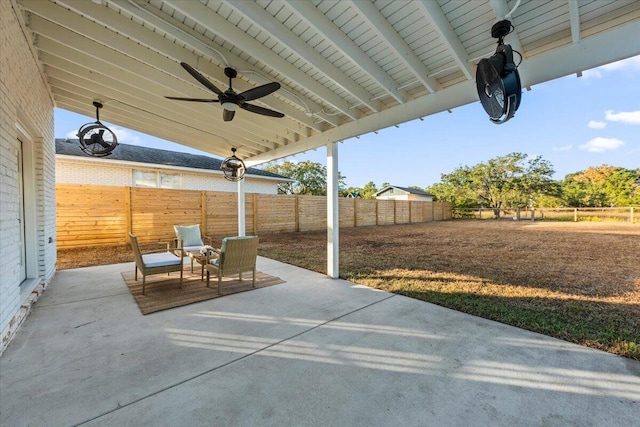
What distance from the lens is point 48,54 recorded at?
147 inches

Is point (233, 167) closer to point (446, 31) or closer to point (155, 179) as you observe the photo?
point (446, 31)

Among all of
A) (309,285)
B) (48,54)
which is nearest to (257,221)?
(309,285)

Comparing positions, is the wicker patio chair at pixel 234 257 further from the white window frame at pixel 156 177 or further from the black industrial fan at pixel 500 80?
the white window frame at pixel 156 177

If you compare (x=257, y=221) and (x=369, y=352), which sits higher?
(x=257, y=221)

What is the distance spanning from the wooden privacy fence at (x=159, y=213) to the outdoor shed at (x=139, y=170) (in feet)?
7.13

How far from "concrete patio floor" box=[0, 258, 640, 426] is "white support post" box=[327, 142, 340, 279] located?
174 cm

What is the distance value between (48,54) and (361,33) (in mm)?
4572

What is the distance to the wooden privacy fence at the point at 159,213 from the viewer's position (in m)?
7.72

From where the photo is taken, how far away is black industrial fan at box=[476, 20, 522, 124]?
7.13 feet

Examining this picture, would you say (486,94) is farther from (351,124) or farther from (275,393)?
(275,393)

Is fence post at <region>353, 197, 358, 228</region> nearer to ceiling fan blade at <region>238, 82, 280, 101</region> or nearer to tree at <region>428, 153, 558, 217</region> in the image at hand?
ceiling fan blade at <region>238, 82, 280, 101</region>

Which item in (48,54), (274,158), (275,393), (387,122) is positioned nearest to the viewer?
(275,393)

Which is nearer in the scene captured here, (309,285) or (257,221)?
(309,285)

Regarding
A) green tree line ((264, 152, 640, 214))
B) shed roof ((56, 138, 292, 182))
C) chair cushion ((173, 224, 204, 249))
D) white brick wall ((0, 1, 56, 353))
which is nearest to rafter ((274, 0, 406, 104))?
white brick wall ((0, 1, 56, 353))
